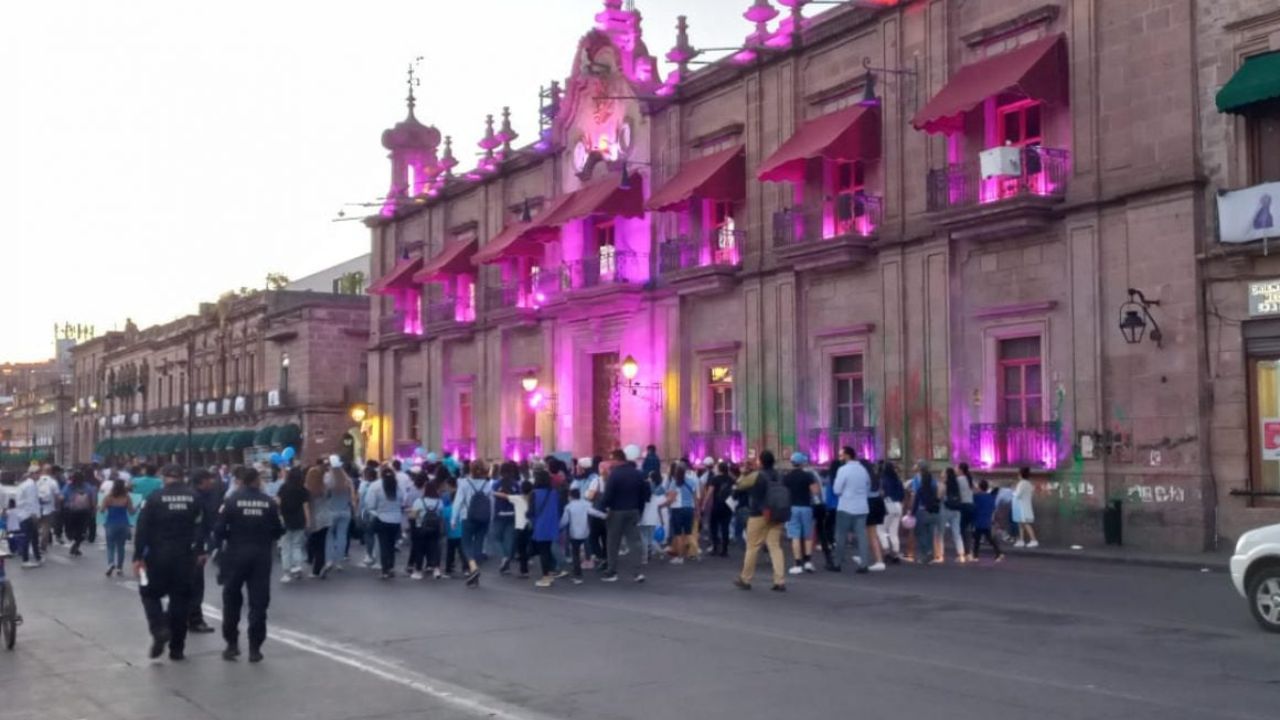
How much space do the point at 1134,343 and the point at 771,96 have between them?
11.5 meters

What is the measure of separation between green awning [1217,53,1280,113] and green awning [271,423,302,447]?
1680 inches

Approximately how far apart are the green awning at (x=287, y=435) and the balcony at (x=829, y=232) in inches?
1244

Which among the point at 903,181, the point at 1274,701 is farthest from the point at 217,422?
the point at 1274,701

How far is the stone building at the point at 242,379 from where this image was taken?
58.6 m

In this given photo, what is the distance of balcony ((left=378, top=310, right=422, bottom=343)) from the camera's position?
4803 centimetres

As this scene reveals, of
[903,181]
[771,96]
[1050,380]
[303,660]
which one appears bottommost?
[303,660]

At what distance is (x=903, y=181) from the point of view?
2806 centimetres

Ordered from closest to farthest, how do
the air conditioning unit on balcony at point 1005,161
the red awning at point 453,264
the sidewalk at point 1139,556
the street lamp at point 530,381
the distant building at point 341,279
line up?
the sidewalk at point 1139,556
the air conditioning unit on balcony at point 1005,161
the street lamp at point 530,381
the red awning at point 453,264
the distant building at point 341,279

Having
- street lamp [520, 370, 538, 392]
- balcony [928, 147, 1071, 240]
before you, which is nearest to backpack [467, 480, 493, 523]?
balcony [928, 147, 1071, 240]

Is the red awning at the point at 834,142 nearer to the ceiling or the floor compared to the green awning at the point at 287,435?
nearer to the ceiling

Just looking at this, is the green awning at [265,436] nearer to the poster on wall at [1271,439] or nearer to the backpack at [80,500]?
the backpack at [80,500]

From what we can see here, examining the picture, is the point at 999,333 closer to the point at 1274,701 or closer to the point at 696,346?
the point at 696,346

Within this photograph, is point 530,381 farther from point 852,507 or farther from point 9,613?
point 9,613

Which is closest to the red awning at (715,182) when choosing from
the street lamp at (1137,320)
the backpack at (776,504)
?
the street lamp at (1137,320)
